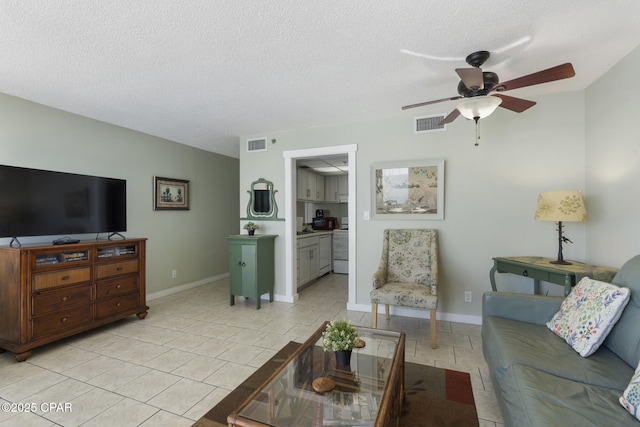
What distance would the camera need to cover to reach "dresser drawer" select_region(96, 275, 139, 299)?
293 cm

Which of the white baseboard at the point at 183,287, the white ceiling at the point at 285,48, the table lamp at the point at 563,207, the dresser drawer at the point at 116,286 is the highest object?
the white ceiling at the point at 285,48

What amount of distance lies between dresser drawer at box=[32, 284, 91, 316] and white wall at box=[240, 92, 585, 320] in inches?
116

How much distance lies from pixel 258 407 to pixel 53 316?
99.9 inches

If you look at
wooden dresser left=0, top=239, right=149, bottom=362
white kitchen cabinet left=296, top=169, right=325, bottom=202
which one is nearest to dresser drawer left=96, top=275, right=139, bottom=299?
wooden dresser left=0, top=239, right=149, bottom=362

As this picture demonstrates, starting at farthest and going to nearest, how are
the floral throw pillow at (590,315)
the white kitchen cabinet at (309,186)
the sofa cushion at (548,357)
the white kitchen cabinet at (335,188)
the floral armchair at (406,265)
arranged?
the white kitchen cabinet at (335,188), the white kitchen cabinet at (309,186), the floral armchair at (406,265), the floral throw pillow at (590,315), the sofa cushion at (548,357)

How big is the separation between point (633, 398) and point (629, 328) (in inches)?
20.9

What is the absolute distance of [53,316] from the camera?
2.57 metres

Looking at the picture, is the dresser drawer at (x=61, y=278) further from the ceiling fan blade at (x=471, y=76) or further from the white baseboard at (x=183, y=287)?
the ceiling fan blade at (x=471, y=76)

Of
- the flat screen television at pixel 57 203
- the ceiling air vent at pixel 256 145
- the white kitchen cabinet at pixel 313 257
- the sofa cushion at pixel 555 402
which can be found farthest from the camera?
the white kitchen cabinet at pixel 313 257

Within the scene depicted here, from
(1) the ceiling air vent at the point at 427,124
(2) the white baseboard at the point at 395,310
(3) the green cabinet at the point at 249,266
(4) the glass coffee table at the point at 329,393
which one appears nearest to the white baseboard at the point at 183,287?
(2) the white baseboard at the point at 395,310

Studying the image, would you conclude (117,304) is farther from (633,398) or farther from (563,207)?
(563,207)

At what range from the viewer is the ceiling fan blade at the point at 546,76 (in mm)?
1656

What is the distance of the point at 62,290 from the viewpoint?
2633 millimetres

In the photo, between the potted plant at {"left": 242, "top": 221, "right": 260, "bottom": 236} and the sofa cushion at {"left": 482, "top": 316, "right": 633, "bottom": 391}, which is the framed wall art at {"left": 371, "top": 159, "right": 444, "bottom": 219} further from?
the potted plant at {"left": 242, "top": 221, "right": 260, "bottom": 236}
